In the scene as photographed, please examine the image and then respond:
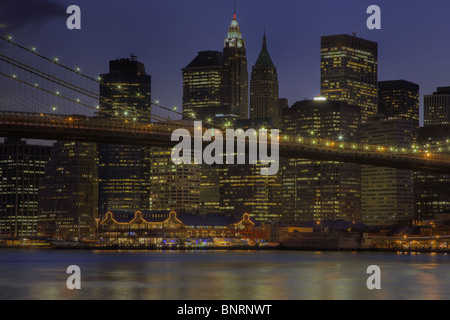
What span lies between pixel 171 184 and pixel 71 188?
2705 centimetres

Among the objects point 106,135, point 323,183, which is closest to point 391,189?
point 323,183

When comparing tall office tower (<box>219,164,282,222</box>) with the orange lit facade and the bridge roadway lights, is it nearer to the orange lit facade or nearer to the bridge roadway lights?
the orange lit facade

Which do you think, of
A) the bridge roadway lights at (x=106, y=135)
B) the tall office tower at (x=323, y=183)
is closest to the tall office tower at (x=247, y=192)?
the tall office tower at (x=323, y=183)

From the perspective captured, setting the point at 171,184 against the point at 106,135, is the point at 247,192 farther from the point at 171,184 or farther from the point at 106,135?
the point at 106,135

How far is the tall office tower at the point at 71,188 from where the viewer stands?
643 feet

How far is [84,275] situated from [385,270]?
21.3 m

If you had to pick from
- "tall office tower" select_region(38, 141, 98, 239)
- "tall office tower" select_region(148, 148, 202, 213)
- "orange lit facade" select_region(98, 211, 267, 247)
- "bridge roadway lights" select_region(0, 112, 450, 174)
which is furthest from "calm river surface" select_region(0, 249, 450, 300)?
"tall office tower" select_region(38, 141, 98, 239)

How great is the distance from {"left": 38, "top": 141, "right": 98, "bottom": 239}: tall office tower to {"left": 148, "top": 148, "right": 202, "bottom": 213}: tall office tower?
16.7 metres

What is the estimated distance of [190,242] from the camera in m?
134

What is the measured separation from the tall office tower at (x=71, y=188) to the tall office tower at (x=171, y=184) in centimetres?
1669

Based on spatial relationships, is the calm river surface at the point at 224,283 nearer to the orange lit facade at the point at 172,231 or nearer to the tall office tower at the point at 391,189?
the orange lit facade at the point at 172,231
